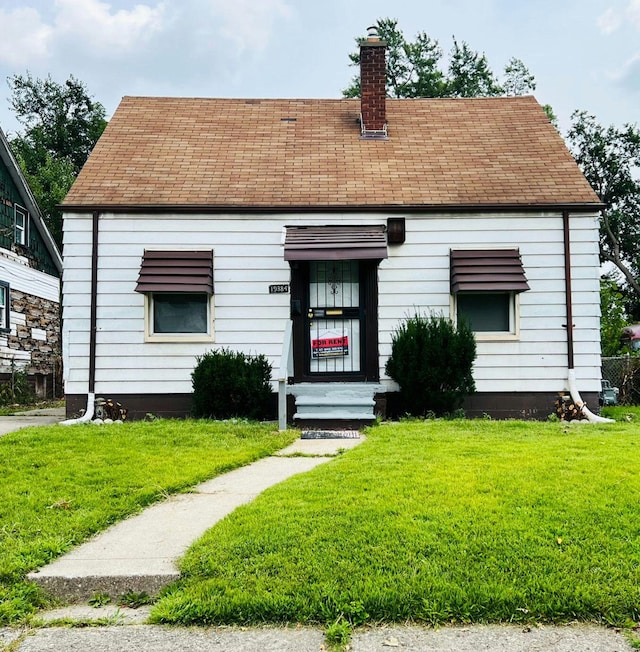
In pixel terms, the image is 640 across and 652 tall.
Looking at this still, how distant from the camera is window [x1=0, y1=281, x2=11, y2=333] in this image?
1620 centimetres

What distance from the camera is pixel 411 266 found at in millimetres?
10305

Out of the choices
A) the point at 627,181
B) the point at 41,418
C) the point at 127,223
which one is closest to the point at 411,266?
the point at 127,223

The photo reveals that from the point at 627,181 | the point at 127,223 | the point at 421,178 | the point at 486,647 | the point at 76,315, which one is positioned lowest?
the point at 486,647

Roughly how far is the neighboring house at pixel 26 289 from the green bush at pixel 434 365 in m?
10.6

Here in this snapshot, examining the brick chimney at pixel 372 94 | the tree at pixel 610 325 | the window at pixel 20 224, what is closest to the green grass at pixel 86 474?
the brick chimney at pixel 372 94

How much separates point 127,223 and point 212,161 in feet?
6.62

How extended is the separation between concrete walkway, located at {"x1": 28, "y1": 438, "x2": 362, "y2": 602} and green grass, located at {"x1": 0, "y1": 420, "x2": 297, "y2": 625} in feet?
0.37

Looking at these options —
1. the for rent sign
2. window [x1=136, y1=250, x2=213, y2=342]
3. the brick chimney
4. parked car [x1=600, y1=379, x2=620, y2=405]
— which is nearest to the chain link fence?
parked car [x1=600, y1=379, x2=620, y2=405]

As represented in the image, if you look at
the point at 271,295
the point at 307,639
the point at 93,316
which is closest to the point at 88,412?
the point at 93,316

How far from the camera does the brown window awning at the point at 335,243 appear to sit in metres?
9.73

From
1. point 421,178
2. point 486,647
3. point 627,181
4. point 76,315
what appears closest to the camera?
point 486,647

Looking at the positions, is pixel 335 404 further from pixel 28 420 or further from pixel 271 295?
pixel 28 420

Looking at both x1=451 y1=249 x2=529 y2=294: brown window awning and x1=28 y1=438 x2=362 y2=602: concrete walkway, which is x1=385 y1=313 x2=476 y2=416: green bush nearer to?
x1=451 y1=249 x2=529 y2=294: brown window awning

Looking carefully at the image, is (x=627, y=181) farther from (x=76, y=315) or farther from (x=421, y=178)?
(x=76, y=315)
